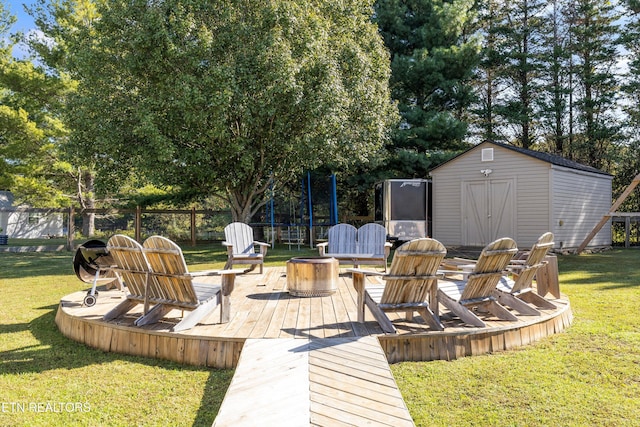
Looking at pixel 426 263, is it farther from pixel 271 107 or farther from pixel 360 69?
pixel 360 69

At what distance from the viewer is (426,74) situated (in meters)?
17.2

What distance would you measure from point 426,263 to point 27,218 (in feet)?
90.1

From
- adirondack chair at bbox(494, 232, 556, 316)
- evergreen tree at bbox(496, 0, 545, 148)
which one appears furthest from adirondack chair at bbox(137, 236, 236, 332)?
evergreen tree at bbox(496, 0, 545, 148)

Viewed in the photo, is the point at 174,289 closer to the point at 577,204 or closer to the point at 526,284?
the point at 526,284

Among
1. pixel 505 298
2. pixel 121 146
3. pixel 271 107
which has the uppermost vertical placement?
pixel 271 107

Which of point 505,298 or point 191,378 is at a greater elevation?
point 505,298

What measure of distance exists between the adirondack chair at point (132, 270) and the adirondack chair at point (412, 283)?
6.47 ft

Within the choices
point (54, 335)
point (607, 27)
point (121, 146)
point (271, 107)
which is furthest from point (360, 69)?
point (607, 27)

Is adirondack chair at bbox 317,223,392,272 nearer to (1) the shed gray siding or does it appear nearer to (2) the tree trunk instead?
(1) the shed gray siding

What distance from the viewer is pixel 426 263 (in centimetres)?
382

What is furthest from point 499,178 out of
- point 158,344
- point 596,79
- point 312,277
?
point 158,344

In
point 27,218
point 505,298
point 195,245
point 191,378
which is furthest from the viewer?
point 27,218

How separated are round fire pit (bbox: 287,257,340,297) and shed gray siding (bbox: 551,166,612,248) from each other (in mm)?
9507

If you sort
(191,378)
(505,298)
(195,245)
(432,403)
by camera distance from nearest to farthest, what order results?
(432,403), (191,378), (505,298), (195,245)
